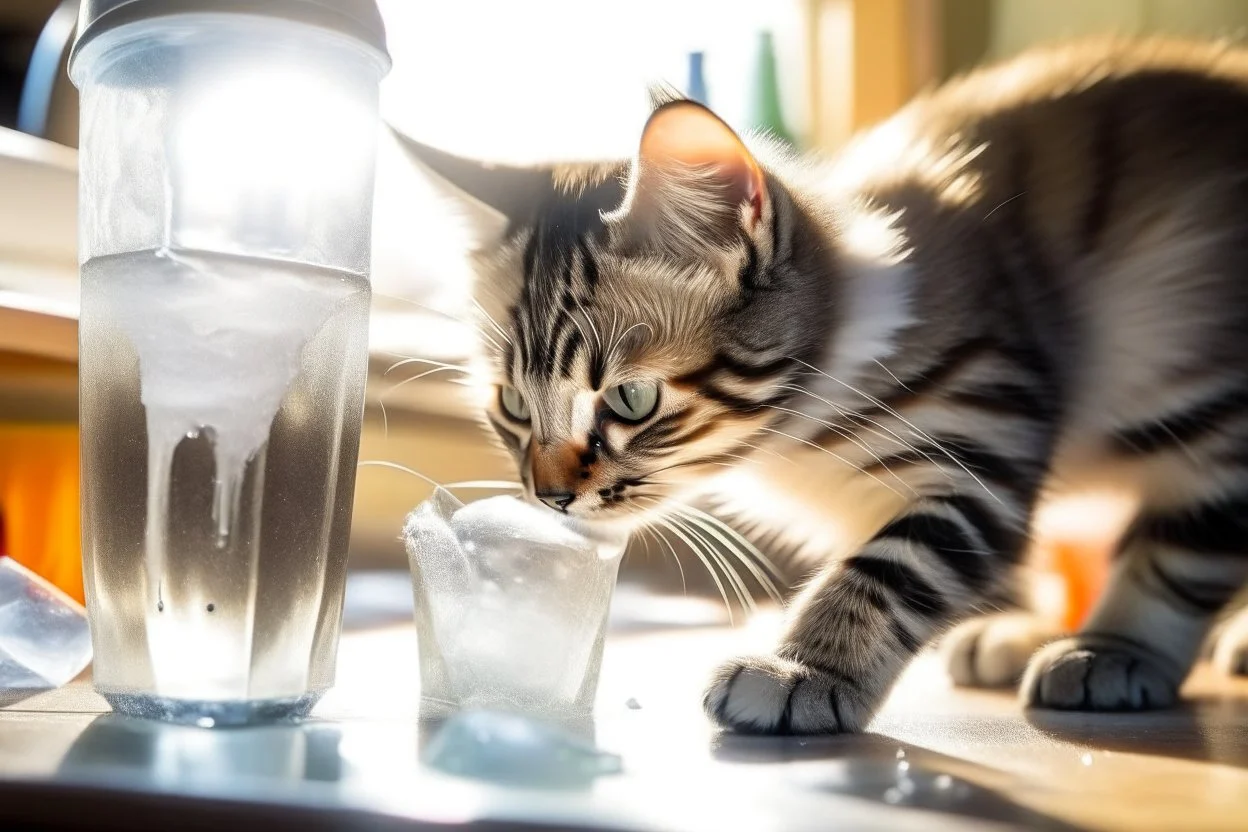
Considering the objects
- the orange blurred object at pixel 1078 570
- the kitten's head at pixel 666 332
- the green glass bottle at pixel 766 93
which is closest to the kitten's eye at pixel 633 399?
the kitten's head at pixel 666 332

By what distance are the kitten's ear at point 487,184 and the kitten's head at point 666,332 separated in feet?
0.36

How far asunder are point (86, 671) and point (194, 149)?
44 cm

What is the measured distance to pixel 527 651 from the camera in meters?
0.72

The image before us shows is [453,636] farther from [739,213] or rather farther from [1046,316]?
[1046,316]

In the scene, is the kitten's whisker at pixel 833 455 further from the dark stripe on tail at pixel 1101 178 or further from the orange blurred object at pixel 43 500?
the orange blurred object at pixel 43 500

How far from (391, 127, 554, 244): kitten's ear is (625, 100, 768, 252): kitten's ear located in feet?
0.57

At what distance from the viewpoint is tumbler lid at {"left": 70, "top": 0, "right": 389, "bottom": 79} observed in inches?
23.0

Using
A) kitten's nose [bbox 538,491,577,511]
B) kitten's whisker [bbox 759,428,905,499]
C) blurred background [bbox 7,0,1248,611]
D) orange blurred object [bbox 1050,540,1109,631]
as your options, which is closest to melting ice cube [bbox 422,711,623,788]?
kitten's nose [bbox 538,491,577,511]

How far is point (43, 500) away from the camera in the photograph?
3.59ft

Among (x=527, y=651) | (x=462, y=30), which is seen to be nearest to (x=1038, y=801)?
(x=527, y=651)

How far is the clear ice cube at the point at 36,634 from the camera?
2.59 feet

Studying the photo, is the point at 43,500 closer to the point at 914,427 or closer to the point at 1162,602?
the point at 914,427

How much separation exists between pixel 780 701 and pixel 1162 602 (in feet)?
1.43

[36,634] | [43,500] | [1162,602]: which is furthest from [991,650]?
[43,500]
